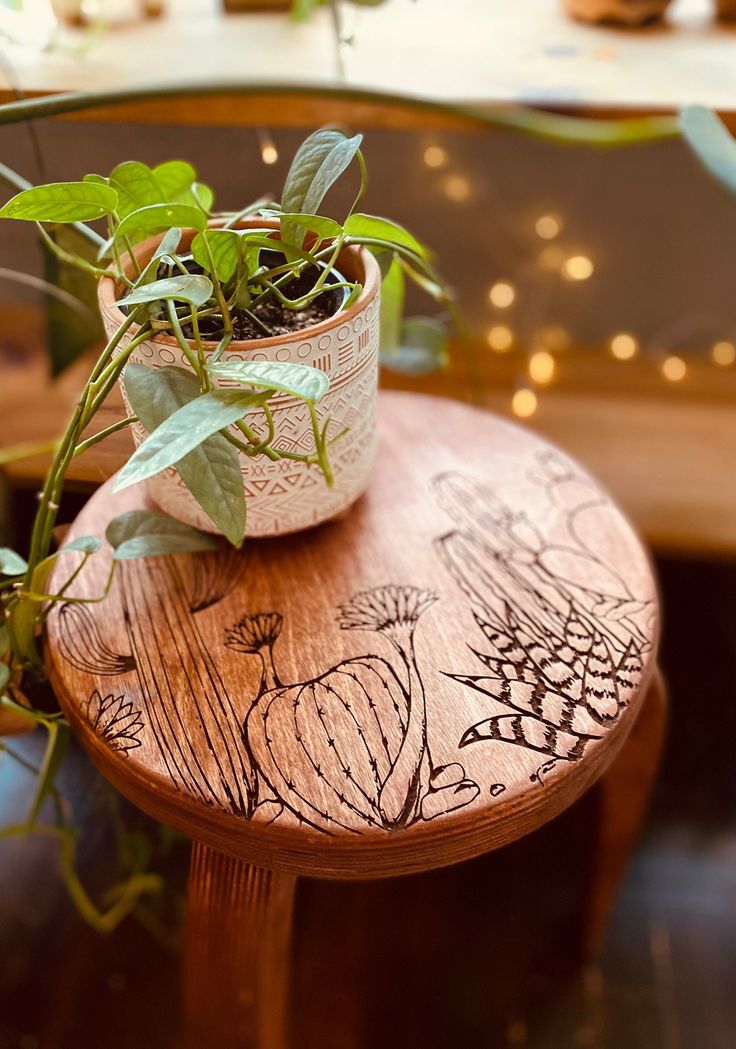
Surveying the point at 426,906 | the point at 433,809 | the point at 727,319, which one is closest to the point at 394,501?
the point at 433,809

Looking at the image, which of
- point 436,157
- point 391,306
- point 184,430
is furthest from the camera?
point 436,157

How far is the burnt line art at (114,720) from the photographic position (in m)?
0.55

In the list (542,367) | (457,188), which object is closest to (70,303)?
(457,188)

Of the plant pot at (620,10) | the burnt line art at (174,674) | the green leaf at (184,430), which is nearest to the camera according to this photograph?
the green leaf at (184,430)

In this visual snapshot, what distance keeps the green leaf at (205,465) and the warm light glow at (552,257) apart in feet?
2.97

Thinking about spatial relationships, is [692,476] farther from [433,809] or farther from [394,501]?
[433,809]

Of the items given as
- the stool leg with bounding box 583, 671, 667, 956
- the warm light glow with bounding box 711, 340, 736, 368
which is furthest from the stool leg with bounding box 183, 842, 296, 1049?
the warm light glow with bounding box 711, 340, 736, 368

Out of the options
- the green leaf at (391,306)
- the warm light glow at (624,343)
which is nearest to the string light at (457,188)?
the warm light glow at (624,343)

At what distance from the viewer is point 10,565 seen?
60 centimetres

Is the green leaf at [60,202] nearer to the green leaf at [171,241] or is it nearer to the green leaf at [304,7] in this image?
the green leaf at [171,241]

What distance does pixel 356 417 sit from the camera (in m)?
0.61

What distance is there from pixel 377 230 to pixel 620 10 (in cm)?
71

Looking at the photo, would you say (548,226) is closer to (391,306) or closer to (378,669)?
(391,306)

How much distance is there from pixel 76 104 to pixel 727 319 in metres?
1.07
